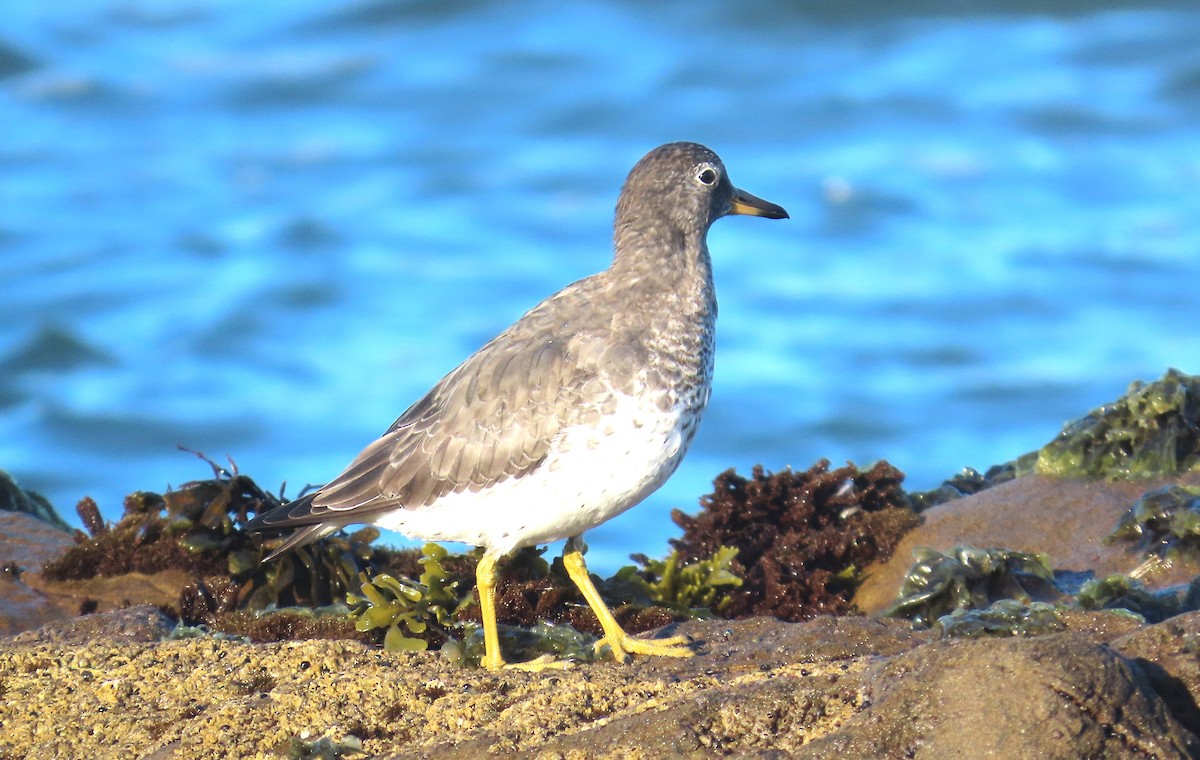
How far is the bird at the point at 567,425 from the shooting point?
6645 millimetres

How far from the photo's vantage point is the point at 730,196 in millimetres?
8086

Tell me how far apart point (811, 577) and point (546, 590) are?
168 cm

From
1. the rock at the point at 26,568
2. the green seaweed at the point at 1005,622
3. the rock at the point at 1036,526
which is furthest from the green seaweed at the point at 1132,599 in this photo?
the rock at the point at 26,568

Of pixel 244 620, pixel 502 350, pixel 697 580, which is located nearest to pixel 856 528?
pixel 697 580

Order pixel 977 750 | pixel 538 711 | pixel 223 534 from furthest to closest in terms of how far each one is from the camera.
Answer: pixel 223 534
pixel 538 711
pixel 977 750

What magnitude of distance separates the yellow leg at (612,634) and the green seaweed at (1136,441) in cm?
336

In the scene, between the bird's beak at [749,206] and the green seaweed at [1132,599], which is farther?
the bird's beak at [749,206]

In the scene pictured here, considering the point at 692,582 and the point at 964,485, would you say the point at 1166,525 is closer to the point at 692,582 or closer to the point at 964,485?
the point at 964,485

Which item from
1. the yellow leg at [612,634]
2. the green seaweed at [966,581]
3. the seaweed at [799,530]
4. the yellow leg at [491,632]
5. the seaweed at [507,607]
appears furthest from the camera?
the seaweed at [799,530]

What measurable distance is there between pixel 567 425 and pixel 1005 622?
2.22m

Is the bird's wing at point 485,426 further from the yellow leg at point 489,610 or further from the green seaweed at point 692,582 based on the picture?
the green seaweed at point 692,582

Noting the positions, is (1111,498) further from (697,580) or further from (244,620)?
(244,620)

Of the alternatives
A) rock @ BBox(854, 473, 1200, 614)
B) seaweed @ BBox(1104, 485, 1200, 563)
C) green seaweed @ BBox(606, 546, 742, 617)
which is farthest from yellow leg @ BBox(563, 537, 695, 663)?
seaweed @ BBox(1104, 485, 1200, 563)

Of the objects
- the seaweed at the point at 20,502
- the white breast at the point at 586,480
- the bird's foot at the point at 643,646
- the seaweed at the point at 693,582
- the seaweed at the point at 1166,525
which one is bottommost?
the bird's foot at the point at 643,646
